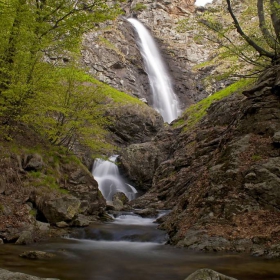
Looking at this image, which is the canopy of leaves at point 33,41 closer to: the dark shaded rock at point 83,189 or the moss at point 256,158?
the dark shaded rock at point 83,189

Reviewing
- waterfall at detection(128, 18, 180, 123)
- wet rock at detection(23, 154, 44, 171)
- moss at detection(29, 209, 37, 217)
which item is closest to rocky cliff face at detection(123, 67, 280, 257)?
moss at detection(29, 209, 37, 217)

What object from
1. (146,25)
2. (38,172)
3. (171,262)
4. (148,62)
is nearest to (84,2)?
(38,172)

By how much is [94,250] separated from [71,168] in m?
7.65

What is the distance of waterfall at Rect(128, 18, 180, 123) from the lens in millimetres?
45688

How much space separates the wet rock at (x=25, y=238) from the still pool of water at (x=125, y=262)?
29 cm

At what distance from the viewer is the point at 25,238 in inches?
392

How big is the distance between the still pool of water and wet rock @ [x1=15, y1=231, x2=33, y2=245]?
0.96ft

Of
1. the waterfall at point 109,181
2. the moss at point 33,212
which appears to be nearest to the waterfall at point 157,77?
the waterfall at point 109,181

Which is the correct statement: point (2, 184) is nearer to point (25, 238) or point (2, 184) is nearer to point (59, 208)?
point (59, 208)

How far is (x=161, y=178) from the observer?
886 inches

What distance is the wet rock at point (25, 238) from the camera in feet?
32.1

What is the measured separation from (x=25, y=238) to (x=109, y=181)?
16575mm

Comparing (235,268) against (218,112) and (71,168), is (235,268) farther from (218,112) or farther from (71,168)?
(218,112)

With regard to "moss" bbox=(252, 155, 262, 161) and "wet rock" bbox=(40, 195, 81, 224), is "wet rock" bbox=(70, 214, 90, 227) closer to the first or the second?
"wet rock" bbox=(40, 195, 81, 224)
